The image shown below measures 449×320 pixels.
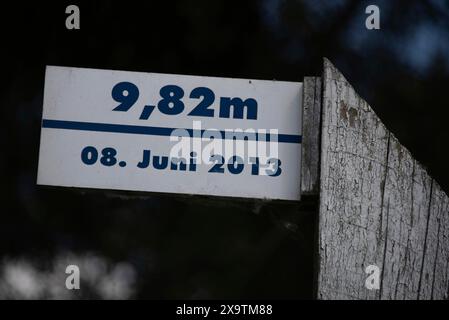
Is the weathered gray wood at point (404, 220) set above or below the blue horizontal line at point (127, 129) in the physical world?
below

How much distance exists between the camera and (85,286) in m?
2.10

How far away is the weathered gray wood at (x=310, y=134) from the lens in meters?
1.44

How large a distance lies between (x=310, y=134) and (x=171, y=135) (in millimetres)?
310

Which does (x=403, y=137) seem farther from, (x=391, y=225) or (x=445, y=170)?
(x=391, y=225)

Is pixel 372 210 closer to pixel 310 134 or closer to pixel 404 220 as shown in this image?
pixel 404 220

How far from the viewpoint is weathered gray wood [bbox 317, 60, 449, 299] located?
1.38 metres

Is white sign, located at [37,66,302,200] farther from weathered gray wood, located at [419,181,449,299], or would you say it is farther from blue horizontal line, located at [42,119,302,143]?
weathered gray wood, located at [419,181,449,299]

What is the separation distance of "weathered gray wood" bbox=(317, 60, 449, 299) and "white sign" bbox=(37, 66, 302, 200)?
0.13 metres

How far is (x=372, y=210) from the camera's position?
4.58ft

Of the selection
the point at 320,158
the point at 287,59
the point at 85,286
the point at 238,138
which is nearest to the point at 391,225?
the point at 320,158

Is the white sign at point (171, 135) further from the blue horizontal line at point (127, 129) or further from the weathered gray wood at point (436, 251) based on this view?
the weathered gray wood at point (436, 251)

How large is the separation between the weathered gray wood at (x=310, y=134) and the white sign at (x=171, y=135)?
40 mm

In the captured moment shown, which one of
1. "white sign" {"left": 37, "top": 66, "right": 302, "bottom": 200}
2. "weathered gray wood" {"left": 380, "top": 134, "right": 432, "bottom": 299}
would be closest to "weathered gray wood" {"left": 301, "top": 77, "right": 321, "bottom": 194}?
"white sign" {"left": 37, "top": 66, "right": 302, "bottom": 200}

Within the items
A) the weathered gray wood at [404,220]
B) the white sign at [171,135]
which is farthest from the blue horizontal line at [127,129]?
the weathered gray wood at [404,220]
